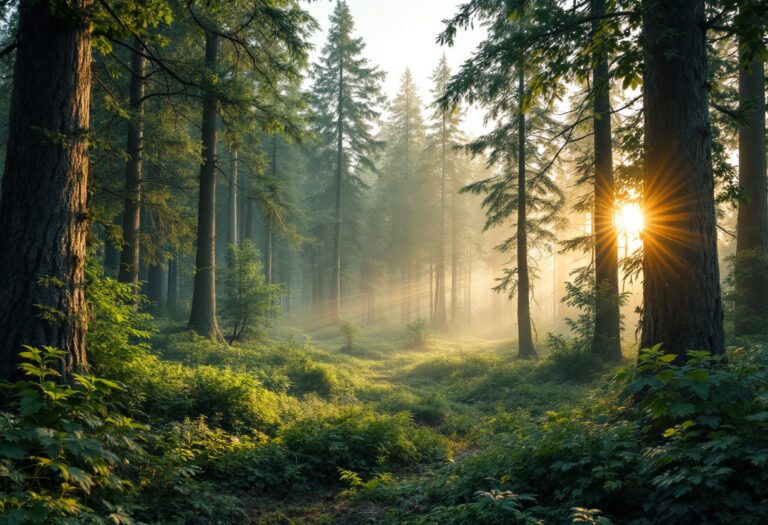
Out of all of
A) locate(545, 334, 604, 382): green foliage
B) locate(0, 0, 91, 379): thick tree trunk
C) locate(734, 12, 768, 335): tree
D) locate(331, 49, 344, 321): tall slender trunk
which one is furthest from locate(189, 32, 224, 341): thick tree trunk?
locate(331, 49, 344, 321): tall slender trunk

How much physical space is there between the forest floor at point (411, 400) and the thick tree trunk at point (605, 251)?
105cm

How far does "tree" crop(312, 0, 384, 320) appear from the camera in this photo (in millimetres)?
31812

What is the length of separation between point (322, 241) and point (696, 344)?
118ft

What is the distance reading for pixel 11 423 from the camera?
3602 millimetres

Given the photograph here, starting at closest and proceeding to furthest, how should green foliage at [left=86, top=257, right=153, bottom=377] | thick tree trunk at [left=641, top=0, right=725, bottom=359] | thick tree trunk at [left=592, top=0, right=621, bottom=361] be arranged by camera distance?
thick tree trunk at [left=641, top=0, right=725, bottom=359], green foliage at [left=86, top=257, right=153, bottom=377], thick tree trunk at [left=592, top=0, right=621, bottom=361]

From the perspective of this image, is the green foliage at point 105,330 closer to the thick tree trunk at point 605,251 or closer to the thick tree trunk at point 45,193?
the thick tree trunk at point 45,193

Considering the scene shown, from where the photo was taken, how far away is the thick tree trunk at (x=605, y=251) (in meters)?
13.1

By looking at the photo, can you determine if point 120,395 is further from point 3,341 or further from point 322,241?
point 322,241

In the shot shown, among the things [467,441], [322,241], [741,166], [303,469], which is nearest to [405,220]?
[322,241]

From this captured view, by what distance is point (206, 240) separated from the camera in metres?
16.3

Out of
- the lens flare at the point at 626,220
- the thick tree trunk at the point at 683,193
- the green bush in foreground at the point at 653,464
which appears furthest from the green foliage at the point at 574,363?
the green bush in foreground at the point at 653,464

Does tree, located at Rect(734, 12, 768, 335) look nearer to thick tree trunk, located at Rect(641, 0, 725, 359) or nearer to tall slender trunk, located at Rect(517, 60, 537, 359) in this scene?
tall slender trunk, located at Rect(517, 60, 537, 359)

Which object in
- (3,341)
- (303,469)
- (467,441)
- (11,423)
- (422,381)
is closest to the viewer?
(11,423)

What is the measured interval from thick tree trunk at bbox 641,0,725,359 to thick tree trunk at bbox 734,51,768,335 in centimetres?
790
